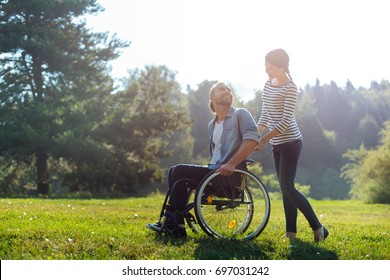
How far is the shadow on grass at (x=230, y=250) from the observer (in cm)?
410

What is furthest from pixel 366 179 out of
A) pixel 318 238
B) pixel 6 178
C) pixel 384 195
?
pixel 318 238

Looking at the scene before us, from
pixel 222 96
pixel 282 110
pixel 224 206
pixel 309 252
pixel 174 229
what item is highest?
pixel 222 96

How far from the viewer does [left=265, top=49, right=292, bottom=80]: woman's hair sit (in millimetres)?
5055

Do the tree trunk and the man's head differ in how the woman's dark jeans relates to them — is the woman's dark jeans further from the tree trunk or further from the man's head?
the tree trunk

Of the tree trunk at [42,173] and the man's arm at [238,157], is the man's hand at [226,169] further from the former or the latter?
the tree trunk at [42,173]

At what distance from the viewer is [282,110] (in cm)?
515

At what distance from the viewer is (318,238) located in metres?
5.06

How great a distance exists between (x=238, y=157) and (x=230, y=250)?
2.94 ft

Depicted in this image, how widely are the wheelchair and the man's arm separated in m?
0.10

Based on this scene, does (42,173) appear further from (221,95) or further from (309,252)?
(309,252)

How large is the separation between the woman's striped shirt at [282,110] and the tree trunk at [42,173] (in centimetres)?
1810

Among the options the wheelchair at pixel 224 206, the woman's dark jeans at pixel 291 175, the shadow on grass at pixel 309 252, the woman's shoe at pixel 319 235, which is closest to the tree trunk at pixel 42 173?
the wheelchair at pixel 224 206

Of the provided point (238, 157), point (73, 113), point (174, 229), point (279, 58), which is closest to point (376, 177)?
point (73, 113)
